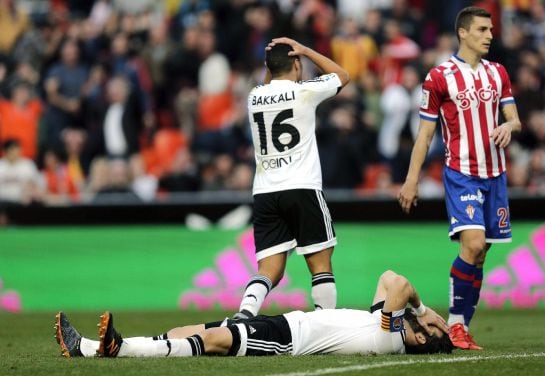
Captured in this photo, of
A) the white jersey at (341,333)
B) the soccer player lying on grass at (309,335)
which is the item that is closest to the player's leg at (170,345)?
the soccer player lying on grass at (309,335)

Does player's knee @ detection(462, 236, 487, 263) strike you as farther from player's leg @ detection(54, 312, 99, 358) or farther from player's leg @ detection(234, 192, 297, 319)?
player's leg @ detection(54, 312, 99, 358)

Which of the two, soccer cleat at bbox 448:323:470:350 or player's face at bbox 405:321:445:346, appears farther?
soccer cleat at bbox 448:323:470:350

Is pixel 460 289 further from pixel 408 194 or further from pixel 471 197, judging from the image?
pixel 408 194

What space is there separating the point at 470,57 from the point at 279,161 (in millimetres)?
1757

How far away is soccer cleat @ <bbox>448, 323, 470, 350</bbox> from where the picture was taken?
977 centimetres

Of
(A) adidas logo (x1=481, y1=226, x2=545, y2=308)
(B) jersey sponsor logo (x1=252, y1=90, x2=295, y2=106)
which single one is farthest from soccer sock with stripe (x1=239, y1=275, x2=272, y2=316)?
(A) adidas logo (x1=481, y1=226, x2=545, y2=308)

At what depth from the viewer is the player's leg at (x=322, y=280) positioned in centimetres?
972

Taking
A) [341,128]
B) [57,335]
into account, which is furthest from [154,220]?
[57,335]

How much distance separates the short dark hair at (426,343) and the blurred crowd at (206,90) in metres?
7.69

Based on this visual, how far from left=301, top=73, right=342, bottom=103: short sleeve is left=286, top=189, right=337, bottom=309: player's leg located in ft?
2.41

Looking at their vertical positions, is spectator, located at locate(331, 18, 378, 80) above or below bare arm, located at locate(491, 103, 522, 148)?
above

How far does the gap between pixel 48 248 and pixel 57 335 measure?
24.9 feet

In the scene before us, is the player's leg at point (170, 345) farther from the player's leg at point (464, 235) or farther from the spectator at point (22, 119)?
the spectator at point (22, 119)

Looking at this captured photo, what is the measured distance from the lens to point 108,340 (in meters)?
8.30
